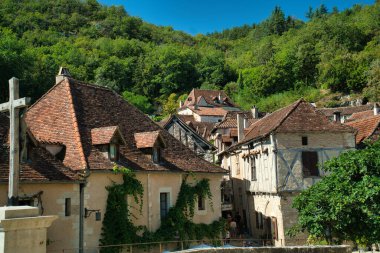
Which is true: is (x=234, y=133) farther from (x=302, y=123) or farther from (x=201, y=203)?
(x=201, y=203)

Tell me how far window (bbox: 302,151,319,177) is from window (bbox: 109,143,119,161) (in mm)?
11900

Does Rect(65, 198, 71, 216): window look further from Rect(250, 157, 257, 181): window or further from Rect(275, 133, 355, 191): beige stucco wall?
Rect(250, 157, 257, 181): window

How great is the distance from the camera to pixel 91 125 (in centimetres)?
1878

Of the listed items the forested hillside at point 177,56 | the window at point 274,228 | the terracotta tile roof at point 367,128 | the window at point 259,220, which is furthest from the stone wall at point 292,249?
the forested hillside at point 177,56

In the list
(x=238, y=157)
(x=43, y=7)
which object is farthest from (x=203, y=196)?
(x=43, y=7)

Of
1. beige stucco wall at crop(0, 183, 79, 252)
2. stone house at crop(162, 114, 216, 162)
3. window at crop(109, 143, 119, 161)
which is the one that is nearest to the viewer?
beige stucco wall at crop(0, 183, 79, 252)

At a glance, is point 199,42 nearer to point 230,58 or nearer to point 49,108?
point 230,58

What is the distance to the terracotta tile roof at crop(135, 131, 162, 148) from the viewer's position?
19141 mm

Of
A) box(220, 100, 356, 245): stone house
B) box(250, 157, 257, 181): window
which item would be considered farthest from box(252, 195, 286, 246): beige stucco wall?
box(250, 157, 257, 181): window

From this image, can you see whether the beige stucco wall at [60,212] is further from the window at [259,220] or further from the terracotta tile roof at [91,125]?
the window at [259,220]

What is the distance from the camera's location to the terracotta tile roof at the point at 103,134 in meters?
17.4

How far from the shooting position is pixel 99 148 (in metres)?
17.7

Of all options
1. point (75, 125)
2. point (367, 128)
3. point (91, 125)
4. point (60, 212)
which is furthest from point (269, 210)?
point (60, 212)

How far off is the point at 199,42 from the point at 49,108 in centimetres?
14345
